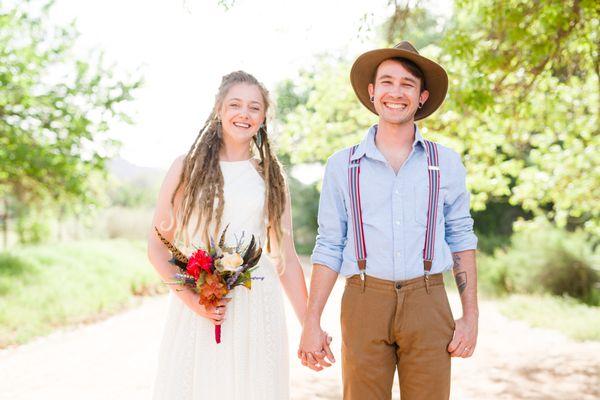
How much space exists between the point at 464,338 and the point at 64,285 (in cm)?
1115

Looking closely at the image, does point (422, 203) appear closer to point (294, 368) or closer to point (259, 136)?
point (259, 136)

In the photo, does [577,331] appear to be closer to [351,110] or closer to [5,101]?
[351,110]

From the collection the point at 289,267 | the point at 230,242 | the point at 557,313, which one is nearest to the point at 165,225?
the point at 230,242

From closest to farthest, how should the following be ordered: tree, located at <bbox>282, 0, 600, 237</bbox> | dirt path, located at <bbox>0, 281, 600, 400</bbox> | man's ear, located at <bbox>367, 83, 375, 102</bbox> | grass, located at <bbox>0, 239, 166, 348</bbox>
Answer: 1. man's ear, located at <bbox>367, 83, 375, 102</bbox>
2. dirt path, located at <bbox>0, 281, 600, 400</bbox>
3. tree, located at <bbox>282, 0, 600, 237</bbox>
4. grass, located at <bbox>0, 239, 166, 348</bbox>

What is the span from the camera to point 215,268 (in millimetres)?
3307

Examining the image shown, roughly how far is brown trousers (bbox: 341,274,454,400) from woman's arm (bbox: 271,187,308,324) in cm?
56

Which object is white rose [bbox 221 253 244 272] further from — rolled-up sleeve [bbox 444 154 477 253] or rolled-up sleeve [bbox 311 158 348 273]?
rolled-up sleeve [bbox 444 154 477 253]

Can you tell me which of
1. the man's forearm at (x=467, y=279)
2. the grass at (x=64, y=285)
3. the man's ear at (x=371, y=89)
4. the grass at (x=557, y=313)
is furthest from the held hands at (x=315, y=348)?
the grass at (x=557, y=313)

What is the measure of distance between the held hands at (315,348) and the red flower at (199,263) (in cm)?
56

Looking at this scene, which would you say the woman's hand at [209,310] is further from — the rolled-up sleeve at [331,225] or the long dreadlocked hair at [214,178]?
the rolled-up sleeve at [331,225]

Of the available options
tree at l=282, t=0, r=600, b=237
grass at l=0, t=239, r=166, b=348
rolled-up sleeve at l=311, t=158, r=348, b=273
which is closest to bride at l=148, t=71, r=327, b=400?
rolled-up sleeve at l=311, t=158, r=348, b=273

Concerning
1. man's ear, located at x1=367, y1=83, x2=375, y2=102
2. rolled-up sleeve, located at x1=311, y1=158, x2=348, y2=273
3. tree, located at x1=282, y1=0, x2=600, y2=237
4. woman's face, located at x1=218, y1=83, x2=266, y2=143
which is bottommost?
rolled-up sleeve, located at x1=311, y1=158, x2=348, y2=273

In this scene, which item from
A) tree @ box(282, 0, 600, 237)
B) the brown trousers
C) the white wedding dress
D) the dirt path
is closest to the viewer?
the brown trousers

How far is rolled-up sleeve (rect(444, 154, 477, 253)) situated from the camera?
3361mm
